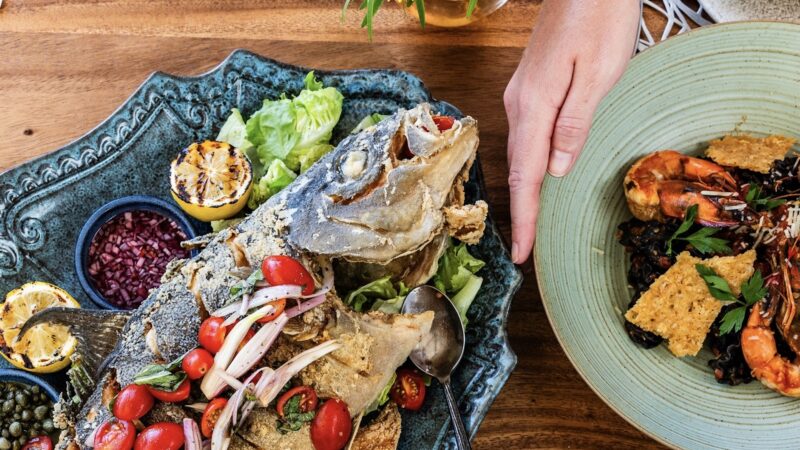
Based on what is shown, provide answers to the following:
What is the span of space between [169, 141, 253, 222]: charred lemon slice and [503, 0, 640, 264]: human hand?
1087mm

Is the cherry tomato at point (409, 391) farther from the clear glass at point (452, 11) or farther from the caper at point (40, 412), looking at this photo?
the clear glass at point (452, 11)

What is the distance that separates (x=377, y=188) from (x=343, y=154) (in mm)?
194

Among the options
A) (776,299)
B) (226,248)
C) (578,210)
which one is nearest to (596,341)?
(578,210)

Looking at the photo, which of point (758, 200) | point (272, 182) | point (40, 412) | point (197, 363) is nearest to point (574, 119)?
point (758, 200)

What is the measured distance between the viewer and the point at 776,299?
8.55 feet

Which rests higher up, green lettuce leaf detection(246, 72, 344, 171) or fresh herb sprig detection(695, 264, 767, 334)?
green lettuce leaf detection(246, 72, 344, 171)

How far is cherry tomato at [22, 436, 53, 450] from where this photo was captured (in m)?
2.63

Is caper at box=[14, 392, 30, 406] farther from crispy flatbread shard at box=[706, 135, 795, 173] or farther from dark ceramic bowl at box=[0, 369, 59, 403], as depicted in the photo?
crispy flatbread shard at box=[706, 135, 795, 173]

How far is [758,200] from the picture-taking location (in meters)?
2.68

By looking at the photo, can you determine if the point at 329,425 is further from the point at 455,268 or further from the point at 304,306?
the point at 455,268

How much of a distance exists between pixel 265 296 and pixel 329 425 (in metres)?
0.48

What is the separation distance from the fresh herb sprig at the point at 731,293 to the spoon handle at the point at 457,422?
40.9 inches

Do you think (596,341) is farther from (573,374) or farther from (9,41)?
(9,41)

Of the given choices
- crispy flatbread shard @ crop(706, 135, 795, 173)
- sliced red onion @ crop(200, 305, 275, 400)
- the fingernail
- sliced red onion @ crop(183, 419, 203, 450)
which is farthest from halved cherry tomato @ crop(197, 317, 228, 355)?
crispy flatbread shard @ crop(706, 135, 795, 173)
